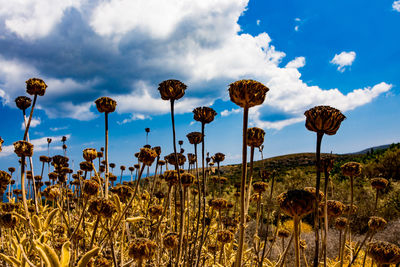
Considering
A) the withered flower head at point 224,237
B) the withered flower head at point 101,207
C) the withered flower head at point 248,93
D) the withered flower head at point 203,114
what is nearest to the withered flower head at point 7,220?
the withered flower head at point 101,207

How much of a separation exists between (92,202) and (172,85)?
0.89m

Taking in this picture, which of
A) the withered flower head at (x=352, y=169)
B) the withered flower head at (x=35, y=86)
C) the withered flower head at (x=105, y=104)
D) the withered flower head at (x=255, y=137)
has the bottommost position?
the withered flower head at (x=352, y=169)

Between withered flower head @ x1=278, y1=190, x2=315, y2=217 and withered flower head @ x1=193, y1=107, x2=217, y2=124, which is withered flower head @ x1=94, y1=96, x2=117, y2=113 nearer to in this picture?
withered flower head @ x1=193, y1=107, x2=217, y2=124

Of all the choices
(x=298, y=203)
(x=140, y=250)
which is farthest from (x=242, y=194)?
(x=140, y=250)

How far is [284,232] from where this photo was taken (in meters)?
3.28

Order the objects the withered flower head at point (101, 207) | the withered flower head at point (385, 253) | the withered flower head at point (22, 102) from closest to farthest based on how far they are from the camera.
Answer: the withered flower head at point (385, 253) → the withered flower head at point (101, 207) → the withered flower head at point (22, 102)

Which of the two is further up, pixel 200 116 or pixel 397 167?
pixel 200 116

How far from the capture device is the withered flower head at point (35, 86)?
80.2 inches

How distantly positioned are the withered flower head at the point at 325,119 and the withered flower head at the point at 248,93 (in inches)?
8.6

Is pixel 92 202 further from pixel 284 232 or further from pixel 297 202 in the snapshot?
pixel 284 232

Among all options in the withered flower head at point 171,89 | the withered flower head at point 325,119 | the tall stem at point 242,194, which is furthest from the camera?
the withered flower head at point 171,89

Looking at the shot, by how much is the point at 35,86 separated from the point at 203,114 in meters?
1.47

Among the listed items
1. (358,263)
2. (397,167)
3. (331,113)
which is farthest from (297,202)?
(397,167)

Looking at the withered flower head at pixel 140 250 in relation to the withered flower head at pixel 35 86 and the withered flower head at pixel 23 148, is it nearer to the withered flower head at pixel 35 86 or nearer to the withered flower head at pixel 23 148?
the withered flower head at pixel 23 148
